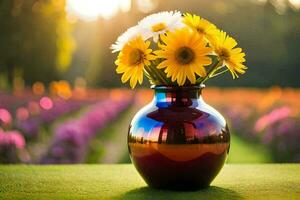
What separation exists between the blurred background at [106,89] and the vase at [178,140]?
9.96ft

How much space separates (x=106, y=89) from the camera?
21.8m

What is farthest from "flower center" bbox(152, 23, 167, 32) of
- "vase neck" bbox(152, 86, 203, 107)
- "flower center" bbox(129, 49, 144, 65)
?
"vase neck" bbox(152, 86, 203, 107)

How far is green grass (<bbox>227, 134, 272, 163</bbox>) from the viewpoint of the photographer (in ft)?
22.3

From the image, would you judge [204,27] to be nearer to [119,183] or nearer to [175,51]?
[175,51]

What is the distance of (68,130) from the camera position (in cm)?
553

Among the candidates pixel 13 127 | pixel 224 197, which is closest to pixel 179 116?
pixel 224 197

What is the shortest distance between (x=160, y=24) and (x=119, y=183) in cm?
66

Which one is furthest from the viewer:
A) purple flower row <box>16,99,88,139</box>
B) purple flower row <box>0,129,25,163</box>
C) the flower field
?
purple flower row <box>16,99,88,139</box>

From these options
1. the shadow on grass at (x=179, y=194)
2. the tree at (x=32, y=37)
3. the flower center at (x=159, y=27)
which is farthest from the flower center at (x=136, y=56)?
the tree at (x=32, y=37)

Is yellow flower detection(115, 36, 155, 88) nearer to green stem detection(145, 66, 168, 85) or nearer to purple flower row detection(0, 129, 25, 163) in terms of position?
green stem detection(145, 66, 168, 85)

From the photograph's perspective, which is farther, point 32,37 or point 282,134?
point 32,37

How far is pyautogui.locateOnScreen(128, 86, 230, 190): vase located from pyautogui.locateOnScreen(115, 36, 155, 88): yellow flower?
0.31ft

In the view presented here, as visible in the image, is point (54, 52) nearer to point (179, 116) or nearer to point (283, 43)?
point (283, 43)

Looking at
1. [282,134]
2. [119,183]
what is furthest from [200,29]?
[282,134]
